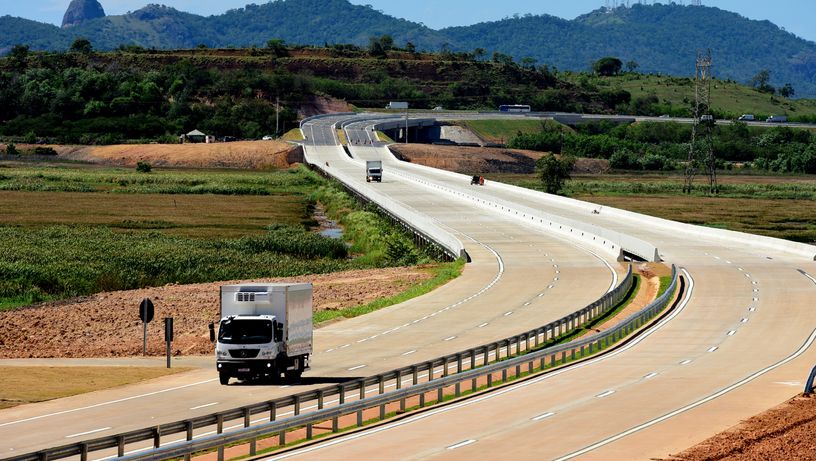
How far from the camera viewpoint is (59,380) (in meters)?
38.5

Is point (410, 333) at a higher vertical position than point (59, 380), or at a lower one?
lower

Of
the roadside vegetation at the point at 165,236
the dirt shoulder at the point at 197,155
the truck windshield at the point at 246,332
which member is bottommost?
the dirt shoulder at the point at 197,155

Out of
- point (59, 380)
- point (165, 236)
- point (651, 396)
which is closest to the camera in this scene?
point (651, 396)

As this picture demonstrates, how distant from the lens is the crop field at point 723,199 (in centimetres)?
10544

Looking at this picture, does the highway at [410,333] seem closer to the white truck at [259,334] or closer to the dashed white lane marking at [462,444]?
the white truck at [259,334]

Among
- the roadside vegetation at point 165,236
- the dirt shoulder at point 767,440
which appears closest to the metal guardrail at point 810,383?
the dirt shoulder at point 767,440

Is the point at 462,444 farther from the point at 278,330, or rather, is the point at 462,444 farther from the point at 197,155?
the point at 197,155

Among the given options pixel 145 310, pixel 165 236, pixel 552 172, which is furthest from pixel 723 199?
pixel 145 310

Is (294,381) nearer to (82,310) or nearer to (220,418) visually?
(220,418)

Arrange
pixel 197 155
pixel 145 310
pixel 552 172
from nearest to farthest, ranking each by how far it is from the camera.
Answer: pixel 145 310
pixel 552 172
pixel 197 155

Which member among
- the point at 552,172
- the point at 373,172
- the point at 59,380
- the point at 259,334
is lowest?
the point at 552,172

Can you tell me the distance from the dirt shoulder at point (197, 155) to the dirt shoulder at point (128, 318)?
113 meters

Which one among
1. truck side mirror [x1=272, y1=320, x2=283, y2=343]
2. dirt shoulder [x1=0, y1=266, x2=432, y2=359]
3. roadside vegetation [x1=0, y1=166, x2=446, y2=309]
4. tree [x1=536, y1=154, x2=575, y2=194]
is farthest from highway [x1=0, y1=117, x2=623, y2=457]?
tree [x1=536, y1=154, x2=575, y2=194]

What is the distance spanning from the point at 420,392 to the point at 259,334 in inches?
243
